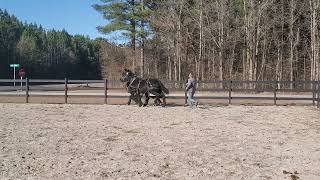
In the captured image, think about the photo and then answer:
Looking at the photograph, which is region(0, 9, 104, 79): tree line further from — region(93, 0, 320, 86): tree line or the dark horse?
the dark horse

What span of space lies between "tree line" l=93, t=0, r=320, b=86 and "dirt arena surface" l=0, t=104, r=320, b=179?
929 inches

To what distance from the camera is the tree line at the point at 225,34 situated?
127 feet

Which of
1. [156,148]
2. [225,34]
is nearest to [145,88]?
[156,148]

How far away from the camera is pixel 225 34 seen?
4191 cm

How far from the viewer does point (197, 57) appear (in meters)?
46.0

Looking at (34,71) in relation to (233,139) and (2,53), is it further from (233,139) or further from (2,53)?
(233,139)

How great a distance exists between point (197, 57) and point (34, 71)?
7384 cm

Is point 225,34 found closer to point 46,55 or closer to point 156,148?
point 156,148

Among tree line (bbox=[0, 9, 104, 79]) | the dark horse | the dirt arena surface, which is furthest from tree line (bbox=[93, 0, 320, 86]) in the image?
tree line (bbox=[0, 9, 104, 79])

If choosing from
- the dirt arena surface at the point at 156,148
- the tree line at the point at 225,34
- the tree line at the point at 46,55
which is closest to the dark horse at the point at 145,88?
the dirt arena surface at the point at 156,148

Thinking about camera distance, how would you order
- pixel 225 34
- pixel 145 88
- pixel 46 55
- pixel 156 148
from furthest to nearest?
pixel 46 55, pixel 225 34, pixel 145 88, pixel 156 148

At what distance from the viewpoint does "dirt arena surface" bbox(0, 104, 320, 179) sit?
7949mm

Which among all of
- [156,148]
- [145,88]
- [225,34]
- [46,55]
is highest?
[46,55]

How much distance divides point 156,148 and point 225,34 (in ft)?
108
